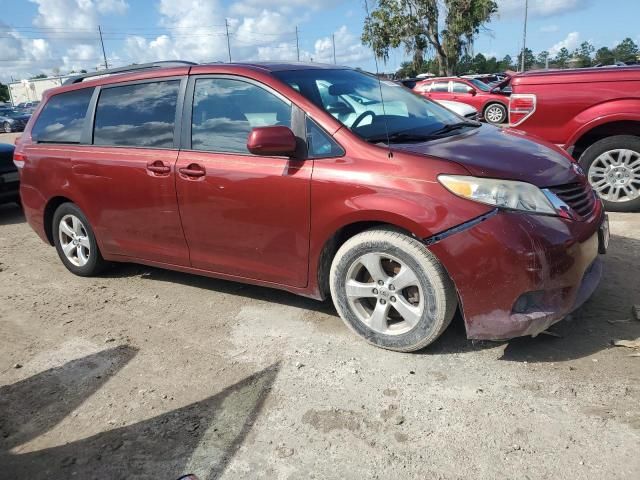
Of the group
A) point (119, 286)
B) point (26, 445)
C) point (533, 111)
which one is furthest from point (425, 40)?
point (26, 445)

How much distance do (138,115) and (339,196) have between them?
1.95 meters

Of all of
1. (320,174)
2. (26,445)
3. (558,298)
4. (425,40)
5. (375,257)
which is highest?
(425,40)

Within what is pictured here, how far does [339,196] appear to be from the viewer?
10.5ft

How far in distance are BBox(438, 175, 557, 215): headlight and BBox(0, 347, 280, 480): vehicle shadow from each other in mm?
1489

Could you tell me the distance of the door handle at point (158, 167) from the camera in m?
3.92

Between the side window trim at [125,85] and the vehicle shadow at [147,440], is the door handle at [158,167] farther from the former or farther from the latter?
the vehicle shadow at [147,440]

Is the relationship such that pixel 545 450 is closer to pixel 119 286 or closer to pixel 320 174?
pixel 320 174

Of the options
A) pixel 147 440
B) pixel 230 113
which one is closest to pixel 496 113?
pixel 230 113

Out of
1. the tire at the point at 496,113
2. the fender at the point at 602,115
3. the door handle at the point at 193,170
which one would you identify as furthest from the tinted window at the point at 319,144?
the tire at the point at 496,113

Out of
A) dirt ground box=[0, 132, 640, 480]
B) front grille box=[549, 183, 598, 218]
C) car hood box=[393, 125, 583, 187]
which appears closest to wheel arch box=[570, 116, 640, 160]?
dirt ground box=[0, 132, 640, 480]

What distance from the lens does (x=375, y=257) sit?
3193 millimetres

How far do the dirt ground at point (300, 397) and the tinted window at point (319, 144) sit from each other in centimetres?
118

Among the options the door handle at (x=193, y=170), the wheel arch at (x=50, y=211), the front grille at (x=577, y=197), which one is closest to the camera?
the front grille at (x=577, y=197)

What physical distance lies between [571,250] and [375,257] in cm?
106
